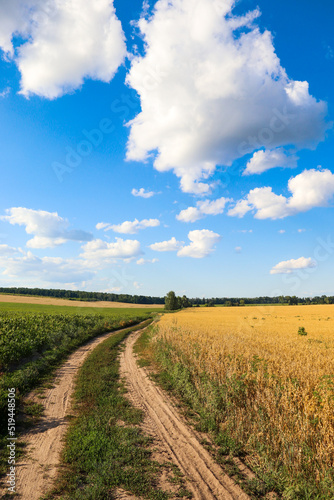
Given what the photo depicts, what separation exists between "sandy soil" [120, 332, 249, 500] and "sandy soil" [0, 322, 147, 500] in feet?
7.77

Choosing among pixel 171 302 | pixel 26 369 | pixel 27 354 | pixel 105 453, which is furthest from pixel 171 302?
pixel 105 453

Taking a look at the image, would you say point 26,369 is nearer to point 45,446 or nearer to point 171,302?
point 45,446

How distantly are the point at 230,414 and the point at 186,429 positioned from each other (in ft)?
4.58

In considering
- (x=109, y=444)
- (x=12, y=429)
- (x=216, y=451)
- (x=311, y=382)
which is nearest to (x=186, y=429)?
(x=216, y=451)

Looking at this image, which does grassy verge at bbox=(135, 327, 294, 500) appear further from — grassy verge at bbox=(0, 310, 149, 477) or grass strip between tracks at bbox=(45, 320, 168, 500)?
grassy verge at bbox=(0, 310, 149, 477)

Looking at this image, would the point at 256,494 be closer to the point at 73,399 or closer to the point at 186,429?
the point at 186,429

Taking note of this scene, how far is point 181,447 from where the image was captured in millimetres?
6617

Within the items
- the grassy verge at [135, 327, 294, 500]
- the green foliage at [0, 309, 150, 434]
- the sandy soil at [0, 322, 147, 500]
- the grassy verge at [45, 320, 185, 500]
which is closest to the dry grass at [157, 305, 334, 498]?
the grassy verge at [135, 327, 294, 500]

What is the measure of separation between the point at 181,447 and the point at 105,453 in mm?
1946

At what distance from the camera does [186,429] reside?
759 centimetres

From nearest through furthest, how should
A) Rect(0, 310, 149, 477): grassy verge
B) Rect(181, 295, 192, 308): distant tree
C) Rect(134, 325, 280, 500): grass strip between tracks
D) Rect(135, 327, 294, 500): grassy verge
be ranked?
Rect(135, 327, 294, 500): grassy verge < Rect(134, 325, 280, 500): grass strip between tracks < Rect(0, 310, 149, 477): grassy verge < Rect(181, 295, 192, 308): distant tree

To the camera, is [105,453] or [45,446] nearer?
[105,453]

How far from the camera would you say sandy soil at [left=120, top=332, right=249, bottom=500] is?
5.18 metres

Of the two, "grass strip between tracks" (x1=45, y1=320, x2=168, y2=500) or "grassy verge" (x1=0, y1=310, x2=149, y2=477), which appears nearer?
"grass strip between tracks" (x1=45, y1=320, x2=168, y2=500)
